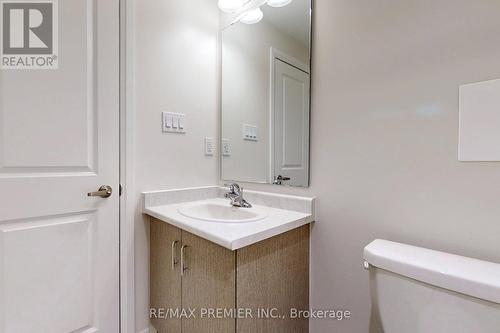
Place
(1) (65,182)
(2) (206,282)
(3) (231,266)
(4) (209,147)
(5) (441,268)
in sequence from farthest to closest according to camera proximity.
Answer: (4) (209,147) → (1) (65,182) → (2) (206,282) → (3) (231,266) → (5) (441,268)

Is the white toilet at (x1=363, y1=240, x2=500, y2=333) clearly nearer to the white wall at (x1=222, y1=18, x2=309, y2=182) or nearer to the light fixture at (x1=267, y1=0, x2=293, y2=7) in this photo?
the white wall at (x1=222, y1=18, x2=309, y2=182)

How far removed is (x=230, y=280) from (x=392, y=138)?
0.78m

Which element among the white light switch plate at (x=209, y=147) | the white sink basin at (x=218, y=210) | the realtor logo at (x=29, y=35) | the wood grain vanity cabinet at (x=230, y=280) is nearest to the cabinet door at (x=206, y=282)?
the wood grain vanity cabinet at (x=230, y=280)

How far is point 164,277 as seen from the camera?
1.18m

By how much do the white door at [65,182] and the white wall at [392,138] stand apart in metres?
0.96

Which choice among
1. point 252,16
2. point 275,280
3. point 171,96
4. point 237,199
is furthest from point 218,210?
point 252,16

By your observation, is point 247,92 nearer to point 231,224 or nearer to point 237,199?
point 237,199

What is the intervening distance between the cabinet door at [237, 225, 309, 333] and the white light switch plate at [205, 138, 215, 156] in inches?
30.2

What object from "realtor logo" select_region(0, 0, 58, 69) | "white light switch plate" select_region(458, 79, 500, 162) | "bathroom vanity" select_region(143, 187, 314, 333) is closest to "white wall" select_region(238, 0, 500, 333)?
"white light switch plate" select_region(458, 79, 500, 162)

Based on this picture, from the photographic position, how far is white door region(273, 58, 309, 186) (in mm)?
1170

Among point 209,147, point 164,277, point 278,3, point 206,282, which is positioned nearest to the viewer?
point 206,282

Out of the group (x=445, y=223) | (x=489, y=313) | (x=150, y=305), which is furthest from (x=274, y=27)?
(x=150, y=305)

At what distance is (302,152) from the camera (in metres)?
1.18

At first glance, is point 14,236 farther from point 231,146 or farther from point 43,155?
point 231,146
